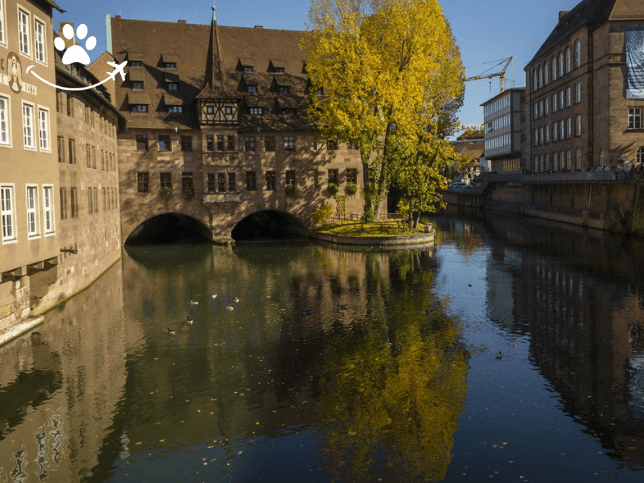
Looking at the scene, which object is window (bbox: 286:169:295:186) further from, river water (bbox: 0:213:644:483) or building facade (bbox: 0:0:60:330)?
building facade (bbox: 0:0:60:330)

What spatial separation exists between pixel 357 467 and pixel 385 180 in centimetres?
4412

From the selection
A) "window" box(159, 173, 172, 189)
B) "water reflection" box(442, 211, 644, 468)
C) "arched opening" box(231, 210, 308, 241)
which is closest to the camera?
"water reflection" box(442, 211, 644, 468)

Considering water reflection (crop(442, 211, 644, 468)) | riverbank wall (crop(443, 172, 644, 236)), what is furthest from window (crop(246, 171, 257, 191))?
riverbank wall (crop(443, 172, 644, 236))

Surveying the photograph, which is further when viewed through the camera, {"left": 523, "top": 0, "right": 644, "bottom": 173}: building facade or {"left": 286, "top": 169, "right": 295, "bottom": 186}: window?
{"left": 523, "top": 0, "right": 644, "bottom": 173}: building facade

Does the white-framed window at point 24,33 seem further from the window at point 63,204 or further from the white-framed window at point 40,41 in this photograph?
the window at point 63,204

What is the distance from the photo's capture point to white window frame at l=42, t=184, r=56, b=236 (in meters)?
24.9

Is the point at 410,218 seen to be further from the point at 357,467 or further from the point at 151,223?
the point at 357,467

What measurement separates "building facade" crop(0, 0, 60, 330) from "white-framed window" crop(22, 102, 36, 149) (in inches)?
1.4

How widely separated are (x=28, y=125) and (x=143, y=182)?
33.3 meters

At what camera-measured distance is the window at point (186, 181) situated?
57438mm

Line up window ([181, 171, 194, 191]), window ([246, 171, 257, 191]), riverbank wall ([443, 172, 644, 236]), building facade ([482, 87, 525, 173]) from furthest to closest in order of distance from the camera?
1. building facade ([482, 87, 525, 173])
2. window ([246, 171, 257, 191])
3. window ([181, 171, 194, 191])
4. riverbank wall ([443, 172, 644, 236])

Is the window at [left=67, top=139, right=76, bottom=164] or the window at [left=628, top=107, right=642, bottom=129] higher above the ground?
the window at [left=628, top=107, right=642, bottom=129]

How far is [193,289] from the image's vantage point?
34500 millimetres

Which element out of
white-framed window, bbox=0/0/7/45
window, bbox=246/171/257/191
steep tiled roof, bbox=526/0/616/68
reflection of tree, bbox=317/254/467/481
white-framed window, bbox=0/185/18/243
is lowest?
reflection of tree, bbox=317/254/467/481
